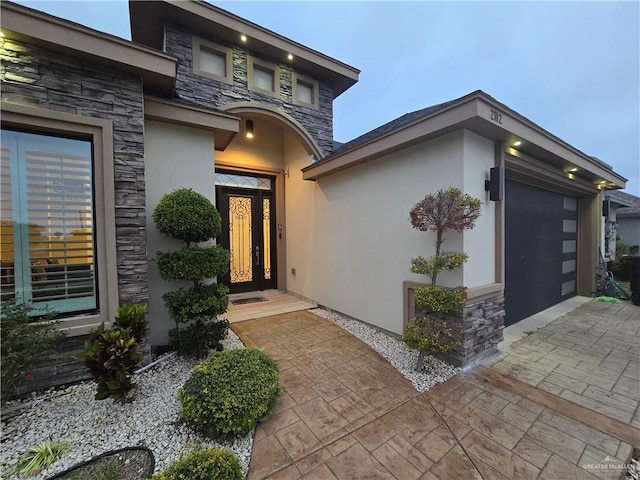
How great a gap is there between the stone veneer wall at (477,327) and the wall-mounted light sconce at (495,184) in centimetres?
136

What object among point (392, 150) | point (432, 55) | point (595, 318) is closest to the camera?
point (392, 150)

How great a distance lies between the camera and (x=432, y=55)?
58.1 ft

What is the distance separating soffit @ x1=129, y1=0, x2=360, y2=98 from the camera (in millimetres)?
4312

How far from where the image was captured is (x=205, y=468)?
151cm

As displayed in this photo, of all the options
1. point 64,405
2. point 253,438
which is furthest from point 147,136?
point 253,438

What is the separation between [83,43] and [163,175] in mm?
1455

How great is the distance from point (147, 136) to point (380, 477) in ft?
14.4

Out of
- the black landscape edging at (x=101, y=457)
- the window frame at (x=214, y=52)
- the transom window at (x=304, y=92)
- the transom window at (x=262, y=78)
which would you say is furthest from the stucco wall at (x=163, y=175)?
the transom window at (x=304, y=92)

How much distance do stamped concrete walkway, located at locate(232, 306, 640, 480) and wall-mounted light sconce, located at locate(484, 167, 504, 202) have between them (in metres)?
2.17

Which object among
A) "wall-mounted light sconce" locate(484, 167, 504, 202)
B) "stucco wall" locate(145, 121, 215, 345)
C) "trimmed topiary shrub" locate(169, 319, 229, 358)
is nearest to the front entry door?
"stucco wall" locate(145, 121, 215, 345)

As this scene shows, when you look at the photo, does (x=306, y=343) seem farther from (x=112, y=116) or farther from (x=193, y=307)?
(x=112, y=116)

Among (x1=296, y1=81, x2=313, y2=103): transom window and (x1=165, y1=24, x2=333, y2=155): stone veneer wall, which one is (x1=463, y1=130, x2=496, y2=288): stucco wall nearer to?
(x1=165, y1=24, x2=333, y2=155): stone veneer wall

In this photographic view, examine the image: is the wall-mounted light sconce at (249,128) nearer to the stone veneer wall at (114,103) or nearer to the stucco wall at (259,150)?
the stucco wall at (259,150)

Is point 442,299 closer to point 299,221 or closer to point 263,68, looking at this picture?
point 299,221
